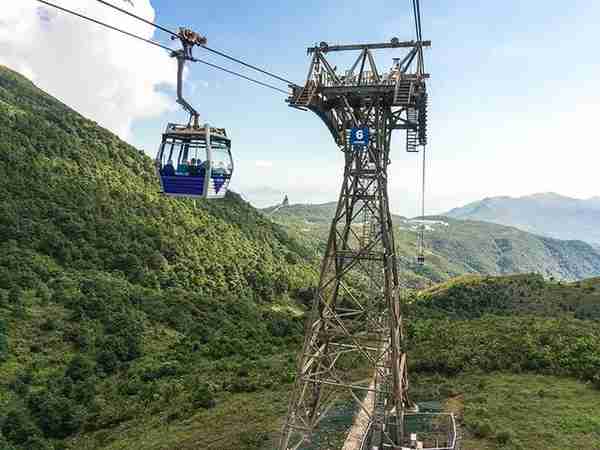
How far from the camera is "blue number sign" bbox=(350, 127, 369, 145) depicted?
55.0 ft

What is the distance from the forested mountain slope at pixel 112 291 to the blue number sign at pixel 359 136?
18.1 metres

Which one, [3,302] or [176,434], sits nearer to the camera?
[176,434]

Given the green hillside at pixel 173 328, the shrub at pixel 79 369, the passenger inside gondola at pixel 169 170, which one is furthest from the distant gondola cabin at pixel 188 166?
the shrub at pixel 79 369

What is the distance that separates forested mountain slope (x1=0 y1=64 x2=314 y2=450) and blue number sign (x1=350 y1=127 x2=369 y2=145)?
1811cm

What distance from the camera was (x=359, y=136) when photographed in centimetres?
1678

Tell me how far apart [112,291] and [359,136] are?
45.2m

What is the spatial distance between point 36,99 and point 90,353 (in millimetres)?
90207

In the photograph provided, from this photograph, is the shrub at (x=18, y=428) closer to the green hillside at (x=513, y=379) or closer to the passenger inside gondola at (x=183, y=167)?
the passenger inside gondola at (x=183, y=167)

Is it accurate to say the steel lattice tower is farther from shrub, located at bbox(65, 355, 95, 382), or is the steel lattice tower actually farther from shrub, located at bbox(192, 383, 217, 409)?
shrub, located at bbox(65, 355, 95, 382)

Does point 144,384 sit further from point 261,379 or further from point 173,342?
point 173,342

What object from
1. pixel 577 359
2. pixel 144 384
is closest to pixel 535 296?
pixel 577 359

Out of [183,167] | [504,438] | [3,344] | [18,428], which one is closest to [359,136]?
[183,167]

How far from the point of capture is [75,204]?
68.4 m

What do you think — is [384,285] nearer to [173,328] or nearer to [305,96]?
[305,96]
